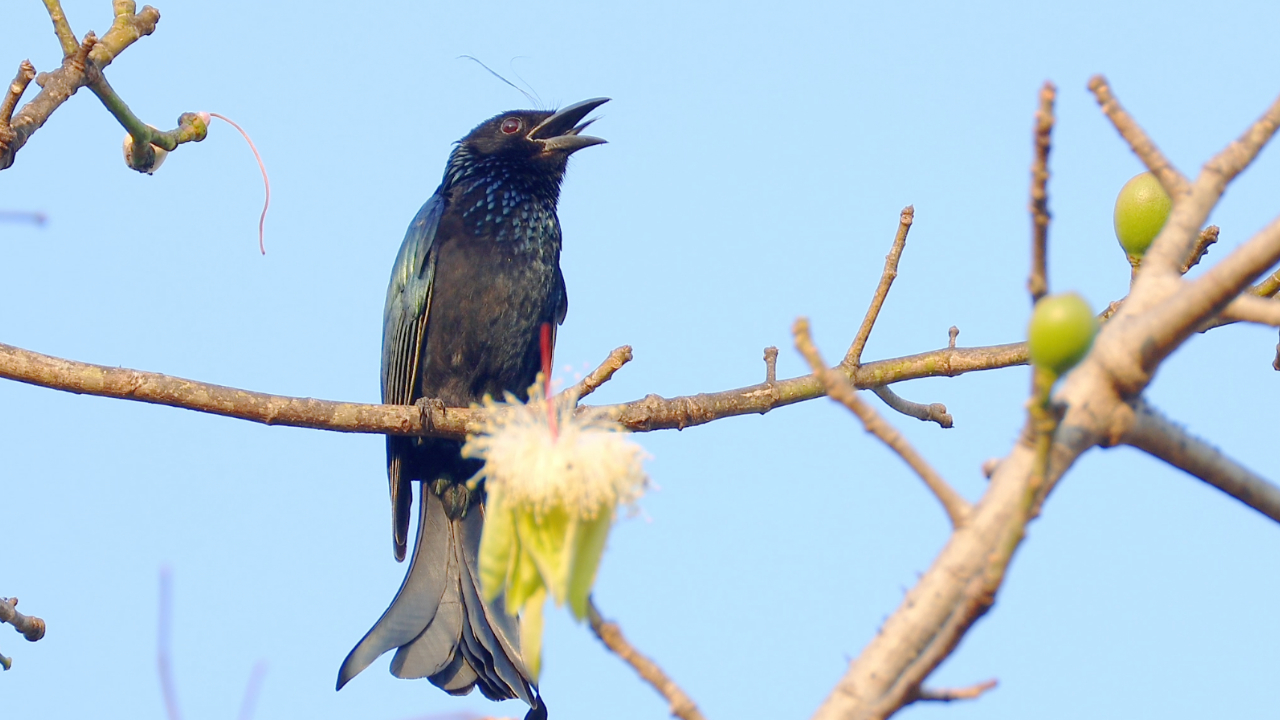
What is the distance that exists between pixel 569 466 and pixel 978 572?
0.44 m

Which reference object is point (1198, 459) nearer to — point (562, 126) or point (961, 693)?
point (961, 693)

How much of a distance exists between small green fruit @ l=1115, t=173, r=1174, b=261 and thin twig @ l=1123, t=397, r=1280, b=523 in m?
1.40

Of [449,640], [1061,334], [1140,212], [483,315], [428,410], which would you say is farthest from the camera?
[483,315]

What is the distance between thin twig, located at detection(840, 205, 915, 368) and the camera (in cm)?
336

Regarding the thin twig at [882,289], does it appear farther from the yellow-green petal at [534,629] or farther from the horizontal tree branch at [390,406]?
the yellow-green petal at [534,629]

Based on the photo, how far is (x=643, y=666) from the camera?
1.26m

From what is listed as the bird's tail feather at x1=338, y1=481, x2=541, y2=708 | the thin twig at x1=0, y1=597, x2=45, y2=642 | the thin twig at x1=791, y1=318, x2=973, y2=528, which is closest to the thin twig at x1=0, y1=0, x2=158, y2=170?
the thin twig at x1=0, y1=597, x2=45, y2=642

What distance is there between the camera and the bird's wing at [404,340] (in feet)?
15.9

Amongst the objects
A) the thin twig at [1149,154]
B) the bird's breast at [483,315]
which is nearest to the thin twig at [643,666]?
the thin twig at [1149,154]

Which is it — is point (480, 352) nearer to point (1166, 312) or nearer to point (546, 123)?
point (546, 123)

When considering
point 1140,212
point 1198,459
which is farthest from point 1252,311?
point 1140,212

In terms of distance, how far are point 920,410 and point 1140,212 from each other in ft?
4.44

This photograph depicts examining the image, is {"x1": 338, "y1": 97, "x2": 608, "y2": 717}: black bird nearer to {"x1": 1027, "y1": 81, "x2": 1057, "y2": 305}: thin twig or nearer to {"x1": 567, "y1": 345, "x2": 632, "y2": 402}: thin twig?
{"x1": 567, "y1": 345, "x2": 632, "y2": 402}: thin twig

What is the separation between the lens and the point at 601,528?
1.36 meters
